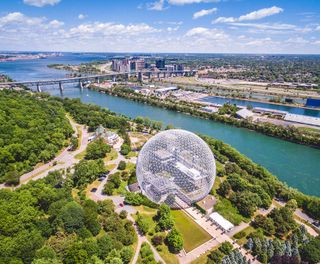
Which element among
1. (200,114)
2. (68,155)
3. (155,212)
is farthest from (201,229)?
(200,114)

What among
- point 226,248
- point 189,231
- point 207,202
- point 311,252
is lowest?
point 189,231

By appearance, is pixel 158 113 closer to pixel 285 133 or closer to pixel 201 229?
pixel 285 133

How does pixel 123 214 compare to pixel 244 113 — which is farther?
pixel 244 113

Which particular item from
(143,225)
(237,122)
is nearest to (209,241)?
(143,225)

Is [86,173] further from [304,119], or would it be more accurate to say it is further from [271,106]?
[271,106]

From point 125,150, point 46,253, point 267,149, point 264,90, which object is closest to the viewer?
point 46,253

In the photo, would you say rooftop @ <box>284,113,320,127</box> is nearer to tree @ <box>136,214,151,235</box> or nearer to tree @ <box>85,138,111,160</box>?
tree @ <box>85,138,111,160</box>
